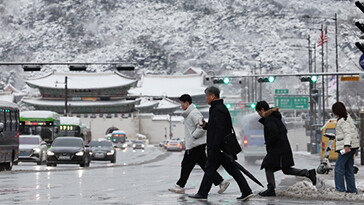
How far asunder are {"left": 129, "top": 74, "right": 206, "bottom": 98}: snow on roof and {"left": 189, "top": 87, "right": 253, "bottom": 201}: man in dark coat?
447 ft

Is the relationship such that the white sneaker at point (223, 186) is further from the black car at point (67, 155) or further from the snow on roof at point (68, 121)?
the snow on roof at point (68, 121)

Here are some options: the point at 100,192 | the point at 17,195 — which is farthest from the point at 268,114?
the point at 17,195

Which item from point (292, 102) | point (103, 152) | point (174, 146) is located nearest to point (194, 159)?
point (103, 152)

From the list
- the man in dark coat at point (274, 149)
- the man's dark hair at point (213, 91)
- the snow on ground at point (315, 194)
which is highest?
the man's dark hair at point (213, 91)

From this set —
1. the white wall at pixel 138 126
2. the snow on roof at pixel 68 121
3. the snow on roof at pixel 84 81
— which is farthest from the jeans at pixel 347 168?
the white wall at pixel 138 126

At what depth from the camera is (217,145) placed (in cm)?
1260

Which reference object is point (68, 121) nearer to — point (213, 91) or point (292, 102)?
point (292, 102)

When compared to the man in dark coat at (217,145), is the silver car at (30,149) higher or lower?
lower

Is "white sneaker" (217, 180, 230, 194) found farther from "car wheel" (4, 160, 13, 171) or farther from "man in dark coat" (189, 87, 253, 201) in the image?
"car wheel" (4, 160, 13, 171)

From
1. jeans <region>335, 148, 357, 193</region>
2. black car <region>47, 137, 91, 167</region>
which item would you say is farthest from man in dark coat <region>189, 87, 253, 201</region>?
black car <region>47, 137, 91, 167</region>

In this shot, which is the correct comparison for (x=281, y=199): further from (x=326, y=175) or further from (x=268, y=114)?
(x=326, y=175)

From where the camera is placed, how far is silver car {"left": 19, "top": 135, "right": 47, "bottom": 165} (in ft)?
119

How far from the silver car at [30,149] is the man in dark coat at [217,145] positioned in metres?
24.7

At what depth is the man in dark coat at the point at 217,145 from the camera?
12625 mm
